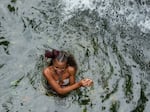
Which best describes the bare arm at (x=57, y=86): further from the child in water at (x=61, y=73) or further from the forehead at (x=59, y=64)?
the forehead at (x=59, y=64)

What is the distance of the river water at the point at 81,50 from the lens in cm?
877

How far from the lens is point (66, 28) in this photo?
10.5 m

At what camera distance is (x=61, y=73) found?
8383 mm

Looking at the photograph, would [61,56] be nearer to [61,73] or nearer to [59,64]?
[59,64]

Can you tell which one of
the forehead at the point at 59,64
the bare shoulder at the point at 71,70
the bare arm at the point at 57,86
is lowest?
the bare arm at the point at 57,86

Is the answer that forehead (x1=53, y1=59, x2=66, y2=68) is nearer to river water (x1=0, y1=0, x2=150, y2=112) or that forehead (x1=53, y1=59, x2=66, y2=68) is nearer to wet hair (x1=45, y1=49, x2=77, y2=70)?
wet hair (x1=45, y1=49, x2=77, y2=70)

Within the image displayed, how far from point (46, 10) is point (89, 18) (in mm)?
1258

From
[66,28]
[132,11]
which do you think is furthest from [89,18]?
[132,11]

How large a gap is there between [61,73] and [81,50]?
1743 mm

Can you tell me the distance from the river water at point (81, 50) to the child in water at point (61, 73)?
1.22ft

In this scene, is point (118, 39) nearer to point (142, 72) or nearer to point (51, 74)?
point (142, 72)

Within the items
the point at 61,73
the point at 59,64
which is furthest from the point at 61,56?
the point at 61,73

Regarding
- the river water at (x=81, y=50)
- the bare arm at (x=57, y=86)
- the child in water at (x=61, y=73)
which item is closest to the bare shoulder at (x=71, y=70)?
the child in water at (x=61, y=73)

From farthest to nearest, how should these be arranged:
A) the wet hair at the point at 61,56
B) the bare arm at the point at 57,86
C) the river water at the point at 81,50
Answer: the river water at the point at 81,50
the bare arm at the point at 57,86
the wet hair at the point at 61,56
